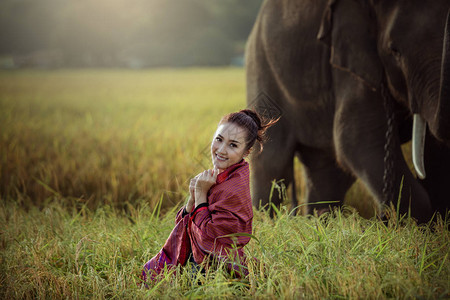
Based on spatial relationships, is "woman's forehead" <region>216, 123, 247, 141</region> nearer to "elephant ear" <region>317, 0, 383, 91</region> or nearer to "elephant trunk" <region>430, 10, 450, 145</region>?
"elephant trunk" <region>430, 10, 450, 145</region>

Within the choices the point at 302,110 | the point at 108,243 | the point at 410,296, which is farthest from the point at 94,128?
the point at 410,296

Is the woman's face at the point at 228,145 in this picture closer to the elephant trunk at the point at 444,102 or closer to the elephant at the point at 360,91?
the elephant at the point at 360,91

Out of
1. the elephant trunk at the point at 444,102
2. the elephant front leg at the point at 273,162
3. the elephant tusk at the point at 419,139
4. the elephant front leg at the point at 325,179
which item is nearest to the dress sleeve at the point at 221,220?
the elephant trunk at the point at 444,102

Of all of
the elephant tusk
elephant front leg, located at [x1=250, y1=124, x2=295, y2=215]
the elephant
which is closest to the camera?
the elephant

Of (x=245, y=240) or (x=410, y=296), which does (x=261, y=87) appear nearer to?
(x=245, y=240)

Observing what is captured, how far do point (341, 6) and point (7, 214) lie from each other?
8.51 feet

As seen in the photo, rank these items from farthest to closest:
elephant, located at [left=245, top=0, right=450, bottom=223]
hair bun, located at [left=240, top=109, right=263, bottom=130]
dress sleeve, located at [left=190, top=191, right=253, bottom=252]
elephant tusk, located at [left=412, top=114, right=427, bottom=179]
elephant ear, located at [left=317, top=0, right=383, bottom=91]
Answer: elephant ear, located at [left=317, top=0, right=383, bottom=91]
elephant tusk, located at [left=412, top=114, right=427, bottom=179]
elephant, located at [left=245, top=0, right=450, bottom=223]
hair bun, located at [left=240, top=109, right=263, bottom=130]
dress sleeve, located at [left=190, top=191, right=253, bottom=252]

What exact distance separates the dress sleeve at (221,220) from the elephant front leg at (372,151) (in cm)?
126

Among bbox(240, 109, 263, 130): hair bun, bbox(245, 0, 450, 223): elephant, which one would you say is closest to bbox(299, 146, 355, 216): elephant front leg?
bbox(245, 0, 450, 223): elephant

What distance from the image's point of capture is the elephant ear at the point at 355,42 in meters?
3.27

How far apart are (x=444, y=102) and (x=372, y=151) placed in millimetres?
631

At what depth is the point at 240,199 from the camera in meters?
2.19

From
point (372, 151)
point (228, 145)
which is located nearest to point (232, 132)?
point (228, 145)

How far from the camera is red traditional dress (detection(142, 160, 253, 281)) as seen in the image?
2174 mm
